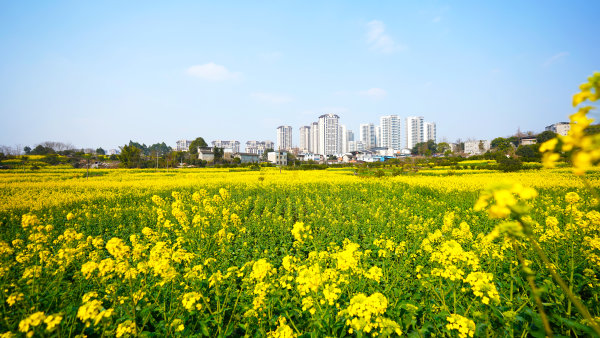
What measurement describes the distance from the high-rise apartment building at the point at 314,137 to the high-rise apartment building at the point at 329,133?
15.2 ft

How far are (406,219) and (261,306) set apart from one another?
6.48 metres

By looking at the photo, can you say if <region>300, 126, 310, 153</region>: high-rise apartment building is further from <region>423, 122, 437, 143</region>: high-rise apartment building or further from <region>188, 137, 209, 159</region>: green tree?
<region>188, 137, 209, 159</region>: green tree

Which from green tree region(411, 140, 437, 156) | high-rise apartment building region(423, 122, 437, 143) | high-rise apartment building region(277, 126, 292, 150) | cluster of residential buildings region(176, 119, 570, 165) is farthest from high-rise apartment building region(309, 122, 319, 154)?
high-rise apartment building region(423, 122, 437, 143)

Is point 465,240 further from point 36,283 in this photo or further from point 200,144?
point 200,144

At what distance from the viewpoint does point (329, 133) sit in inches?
6348

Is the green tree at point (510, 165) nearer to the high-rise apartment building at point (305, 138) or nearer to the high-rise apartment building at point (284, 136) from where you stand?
the high-rise apartment building at point (305, 138)

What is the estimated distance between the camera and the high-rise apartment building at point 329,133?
16000 centimetres

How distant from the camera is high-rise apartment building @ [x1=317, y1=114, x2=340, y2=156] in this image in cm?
16000

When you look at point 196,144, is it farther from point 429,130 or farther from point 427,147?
point 429,130

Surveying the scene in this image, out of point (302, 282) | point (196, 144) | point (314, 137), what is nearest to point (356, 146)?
point (314, 137)

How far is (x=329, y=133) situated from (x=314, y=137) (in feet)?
43.2

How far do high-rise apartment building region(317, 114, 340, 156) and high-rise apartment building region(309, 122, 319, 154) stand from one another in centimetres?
463

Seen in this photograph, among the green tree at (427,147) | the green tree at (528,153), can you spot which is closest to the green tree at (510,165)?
the green tree at (528,153)

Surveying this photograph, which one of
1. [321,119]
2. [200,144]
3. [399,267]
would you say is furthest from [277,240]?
[321,119]
